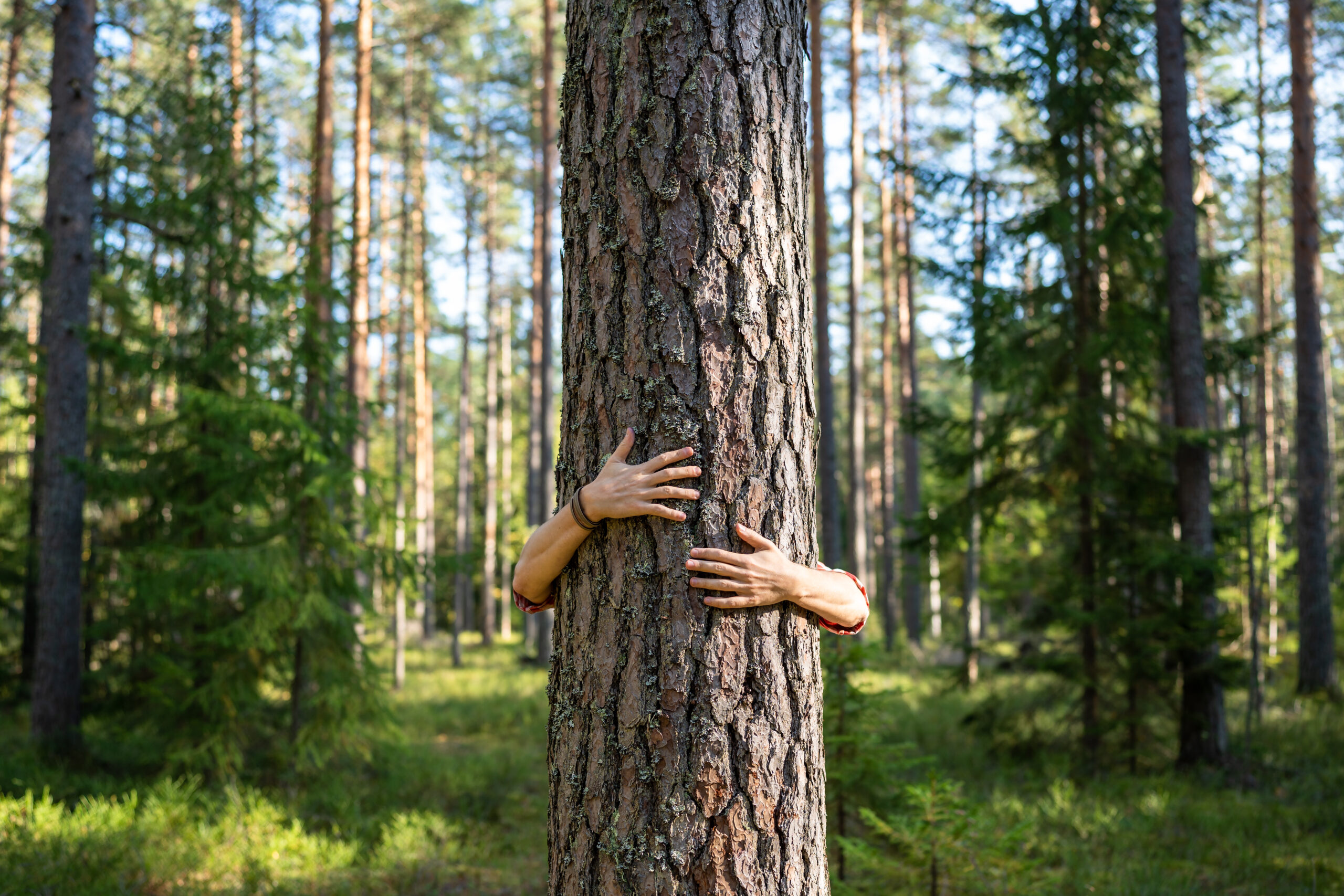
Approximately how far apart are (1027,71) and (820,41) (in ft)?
20.5

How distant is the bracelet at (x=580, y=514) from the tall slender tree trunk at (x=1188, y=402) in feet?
25.1

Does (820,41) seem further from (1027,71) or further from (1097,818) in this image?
(1097,818)

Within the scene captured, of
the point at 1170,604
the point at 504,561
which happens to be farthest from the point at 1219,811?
the point at 504,561

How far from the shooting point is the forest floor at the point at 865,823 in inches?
181

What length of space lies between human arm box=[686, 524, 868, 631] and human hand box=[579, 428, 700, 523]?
0.14m

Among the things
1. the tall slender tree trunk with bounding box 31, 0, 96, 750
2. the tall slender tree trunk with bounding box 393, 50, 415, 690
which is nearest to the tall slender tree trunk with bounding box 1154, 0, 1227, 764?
the tall slender tree trunk with bounding box 393, 50, 415, 690

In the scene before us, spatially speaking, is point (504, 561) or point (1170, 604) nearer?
point (1170, 604)

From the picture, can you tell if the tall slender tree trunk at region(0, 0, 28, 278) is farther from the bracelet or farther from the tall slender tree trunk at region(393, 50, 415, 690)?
the bracelet

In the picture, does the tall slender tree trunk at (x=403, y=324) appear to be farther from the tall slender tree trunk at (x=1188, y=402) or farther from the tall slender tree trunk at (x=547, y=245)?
the tall slender tree trunk at (x=1188, y=402)

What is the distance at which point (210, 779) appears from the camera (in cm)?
739

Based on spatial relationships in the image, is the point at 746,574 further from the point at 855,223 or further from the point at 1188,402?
the point at 855,223

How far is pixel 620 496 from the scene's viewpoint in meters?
1.91

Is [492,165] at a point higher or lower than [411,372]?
higher

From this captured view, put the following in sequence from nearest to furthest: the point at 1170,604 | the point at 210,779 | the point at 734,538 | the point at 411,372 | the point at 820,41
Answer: the point at 734,538, the point at 210,779, the point at 1170,604, the point at 820,41, the point at 411,372
